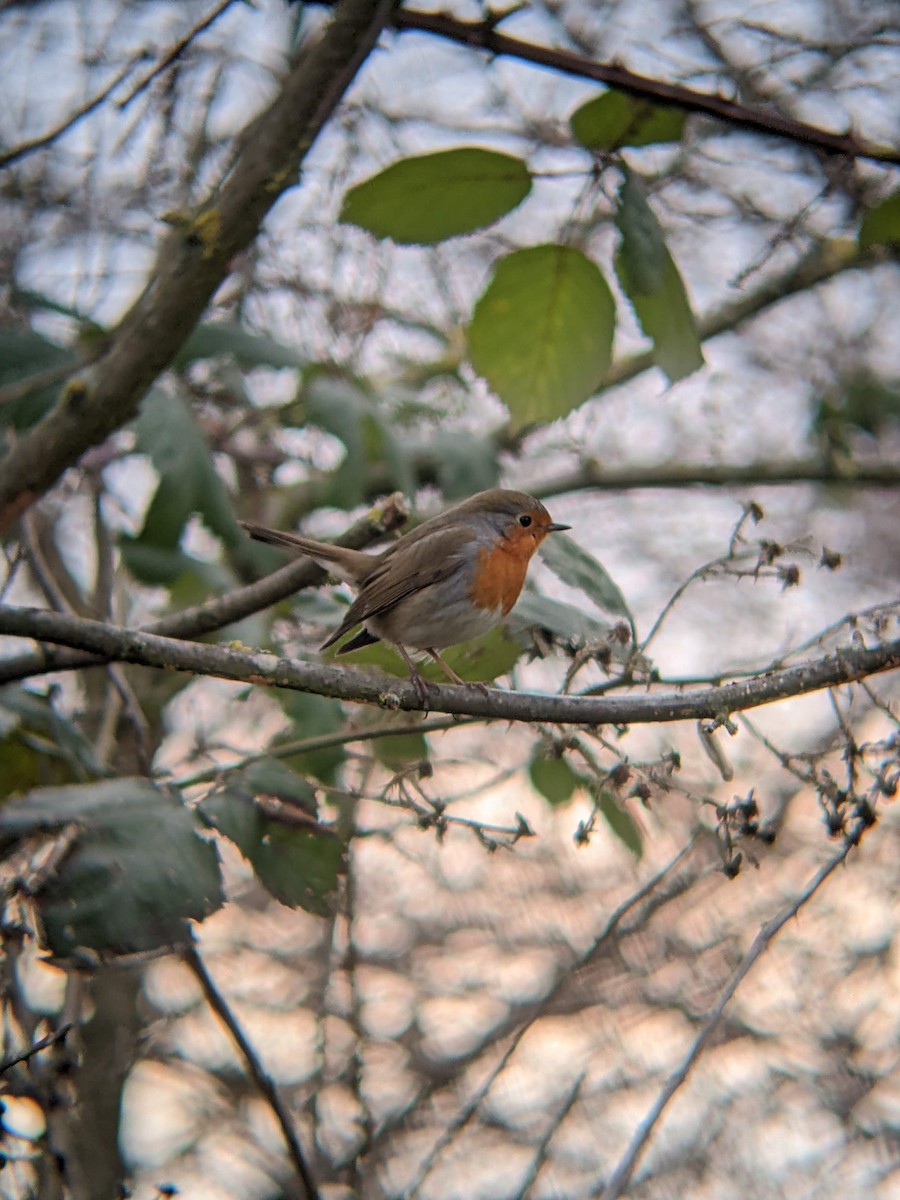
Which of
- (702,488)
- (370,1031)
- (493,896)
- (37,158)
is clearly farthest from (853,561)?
(37,158)

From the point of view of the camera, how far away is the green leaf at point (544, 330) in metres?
1.68

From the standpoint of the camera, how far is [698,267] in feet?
16.1

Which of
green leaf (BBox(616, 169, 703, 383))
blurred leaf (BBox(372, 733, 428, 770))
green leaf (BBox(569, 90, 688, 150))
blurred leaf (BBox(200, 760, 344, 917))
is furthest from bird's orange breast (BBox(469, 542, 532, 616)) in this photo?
green leaf (BBox(569, 90, 688, 150))

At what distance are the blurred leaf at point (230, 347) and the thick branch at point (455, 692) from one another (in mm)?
1057

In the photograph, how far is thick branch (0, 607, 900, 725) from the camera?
1.55 m

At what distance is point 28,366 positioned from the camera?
2268 millimetres

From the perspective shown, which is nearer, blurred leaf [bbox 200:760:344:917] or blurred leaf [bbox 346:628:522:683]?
blurred leaf [bbox 200:760:344:917]

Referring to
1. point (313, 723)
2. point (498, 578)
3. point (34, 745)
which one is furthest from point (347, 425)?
point (34, 745)

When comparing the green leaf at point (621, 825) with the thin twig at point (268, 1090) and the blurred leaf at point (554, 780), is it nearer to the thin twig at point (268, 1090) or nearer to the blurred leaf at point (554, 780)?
the blurred leaf at point (554, 780)

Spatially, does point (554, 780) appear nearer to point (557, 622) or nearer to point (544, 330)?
point (557, 622)

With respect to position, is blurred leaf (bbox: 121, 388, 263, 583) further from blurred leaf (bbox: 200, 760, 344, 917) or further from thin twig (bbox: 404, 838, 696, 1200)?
thin twig (bbox: 404, 838, 696, 1200)

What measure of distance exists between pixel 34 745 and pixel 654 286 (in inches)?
61.8

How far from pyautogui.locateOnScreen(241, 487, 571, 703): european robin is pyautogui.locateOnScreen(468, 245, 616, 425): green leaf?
1.04 metres

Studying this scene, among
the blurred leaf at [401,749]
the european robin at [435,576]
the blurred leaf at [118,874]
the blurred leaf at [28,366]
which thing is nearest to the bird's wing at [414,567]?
the european robin at [435,576]
